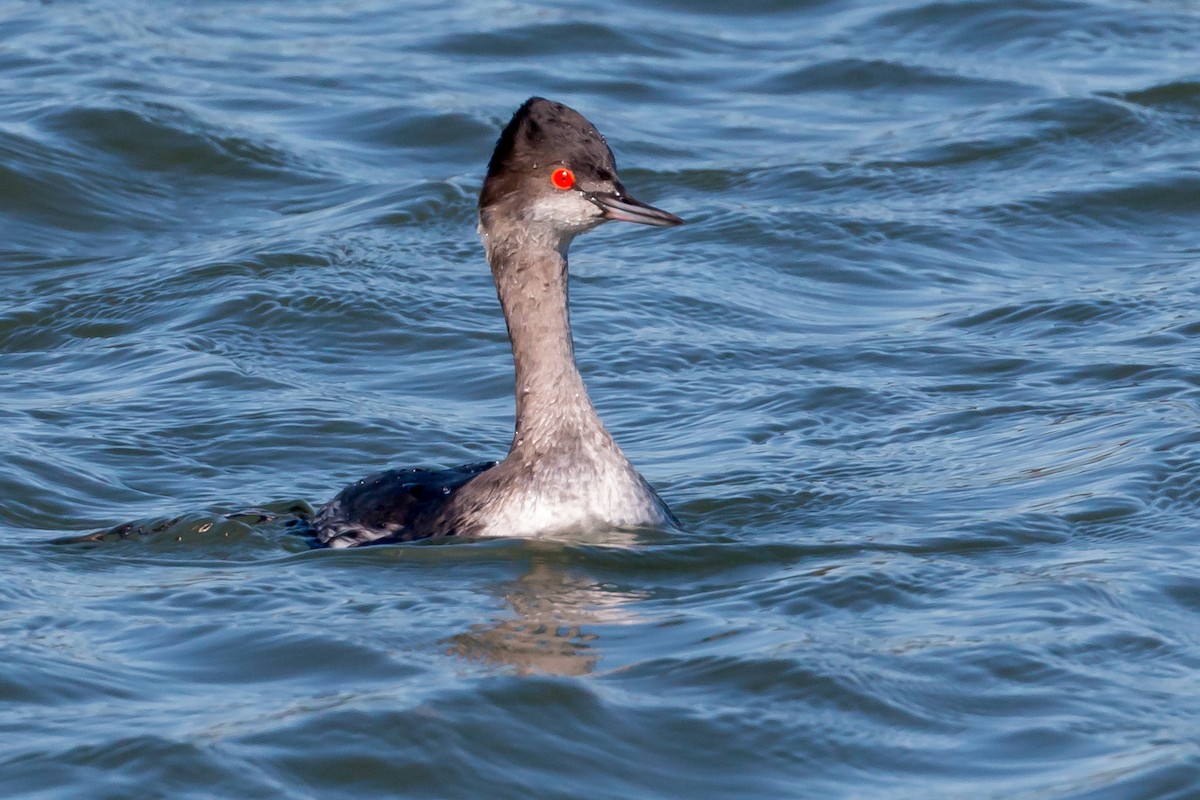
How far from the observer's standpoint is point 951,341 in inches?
429

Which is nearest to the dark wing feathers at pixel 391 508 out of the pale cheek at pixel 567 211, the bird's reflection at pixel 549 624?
the bird's reflection at pixel 549 624

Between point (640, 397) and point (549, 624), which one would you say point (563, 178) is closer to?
point (549, 624)

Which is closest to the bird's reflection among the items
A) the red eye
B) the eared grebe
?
the eared grebe

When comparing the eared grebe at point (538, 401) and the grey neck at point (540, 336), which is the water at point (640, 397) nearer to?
the eared grebe at point (538, 401)

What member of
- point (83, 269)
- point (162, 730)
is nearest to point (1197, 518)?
point (162, 730)

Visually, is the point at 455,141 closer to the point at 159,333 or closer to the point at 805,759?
the point at 159,333

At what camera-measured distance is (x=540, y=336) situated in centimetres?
809

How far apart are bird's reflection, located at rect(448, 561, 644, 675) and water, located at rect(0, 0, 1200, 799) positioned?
3cm

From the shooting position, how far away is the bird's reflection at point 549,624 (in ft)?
22.1

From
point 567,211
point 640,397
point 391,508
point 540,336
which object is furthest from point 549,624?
point 640,397

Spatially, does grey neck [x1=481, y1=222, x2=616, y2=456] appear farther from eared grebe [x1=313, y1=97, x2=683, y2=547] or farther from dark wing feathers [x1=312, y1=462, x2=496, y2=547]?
dark wing feathers [x1=312, y1=462, x2=496, y2=547]

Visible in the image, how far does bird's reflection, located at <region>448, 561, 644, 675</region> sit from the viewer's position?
674 centimetres

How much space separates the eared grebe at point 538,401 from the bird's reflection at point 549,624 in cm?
29

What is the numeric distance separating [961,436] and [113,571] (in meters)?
3.93
